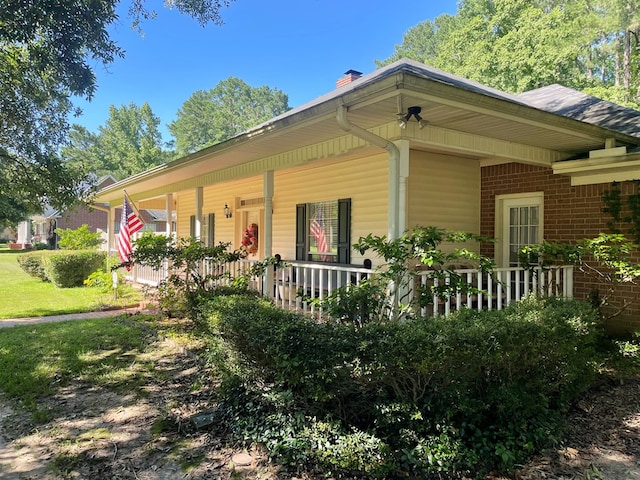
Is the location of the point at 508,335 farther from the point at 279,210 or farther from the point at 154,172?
the point at 154,172

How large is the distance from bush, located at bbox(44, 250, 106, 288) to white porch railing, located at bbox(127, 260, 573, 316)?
7.25 meters

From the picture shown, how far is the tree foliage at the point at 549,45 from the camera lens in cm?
1967

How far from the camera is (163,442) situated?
3.54 metres

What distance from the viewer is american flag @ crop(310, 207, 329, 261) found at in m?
8.97

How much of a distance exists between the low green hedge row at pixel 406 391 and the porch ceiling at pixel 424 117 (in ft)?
7.42

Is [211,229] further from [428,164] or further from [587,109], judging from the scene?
[587,109]

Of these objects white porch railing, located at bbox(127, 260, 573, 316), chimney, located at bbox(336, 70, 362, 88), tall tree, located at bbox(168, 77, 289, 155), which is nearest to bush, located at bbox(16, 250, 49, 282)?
white porch railing, located at bbox(127, 260, 573, 316)

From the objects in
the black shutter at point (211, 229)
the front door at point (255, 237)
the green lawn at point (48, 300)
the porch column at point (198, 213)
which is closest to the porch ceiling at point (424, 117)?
the porch column at point (198, 213)

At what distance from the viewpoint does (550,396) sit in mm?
3945

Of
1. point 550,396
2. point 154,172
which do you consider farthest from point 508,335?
point 154,172

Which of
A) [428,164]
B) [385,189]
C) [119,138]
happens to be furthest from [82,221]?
[428,164]

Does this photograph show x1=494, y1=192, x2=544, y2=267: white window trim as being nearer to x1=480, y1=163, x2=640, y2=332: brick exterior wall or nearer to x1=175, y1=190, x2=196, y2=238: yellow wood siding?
x1=480, y1=163, x2=640, y2=332: brick exterior wall

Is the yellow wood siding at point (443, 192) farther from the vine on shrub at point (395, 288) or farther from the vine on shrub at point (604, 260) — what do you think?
the vine on shrub at point (395, 288)

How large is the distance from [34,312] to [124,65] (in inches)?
247
